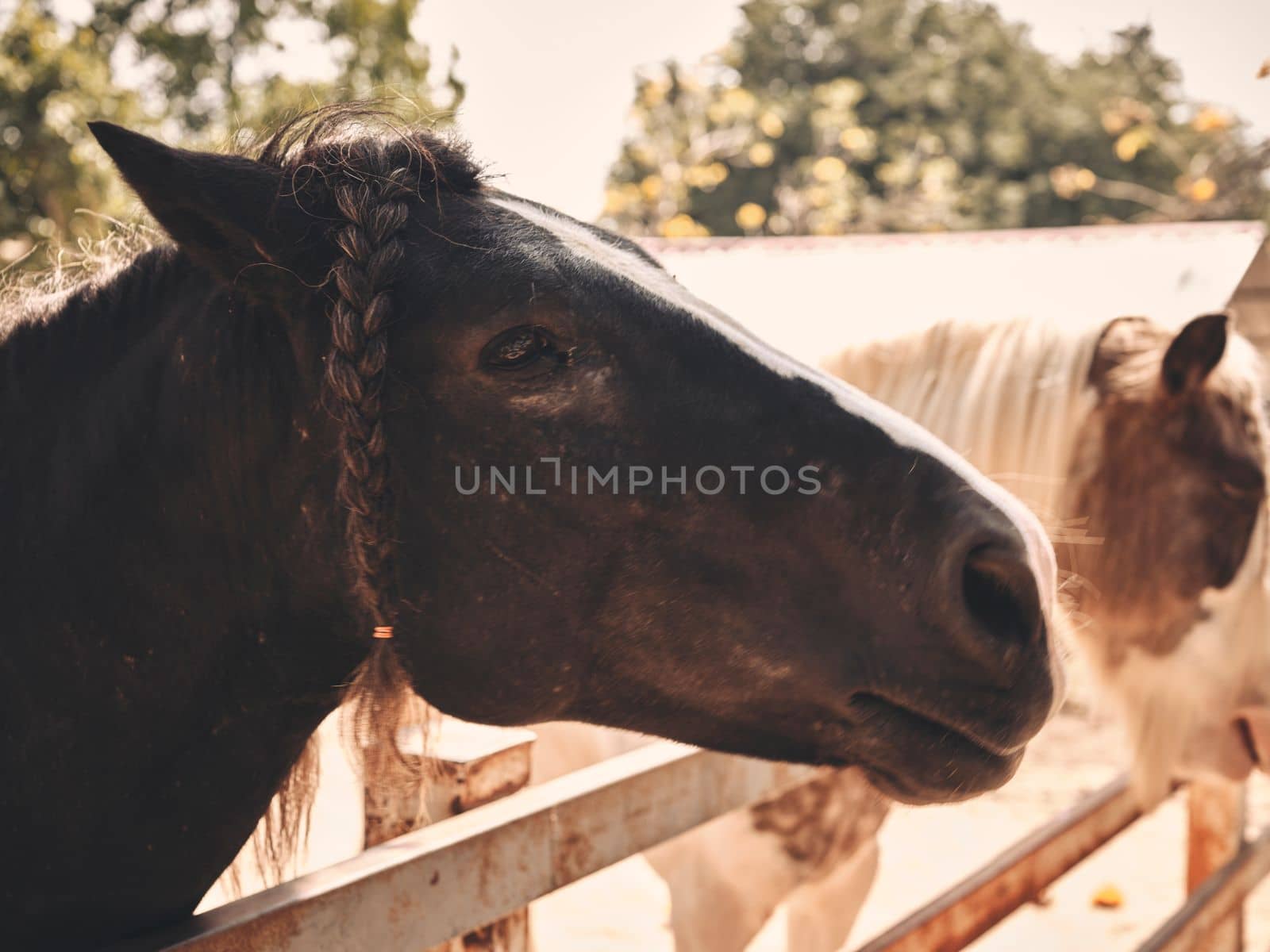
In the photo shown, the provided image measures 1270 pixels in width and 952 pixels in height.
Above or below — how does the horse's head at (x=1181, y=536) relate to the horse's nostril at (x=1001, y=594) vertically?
below

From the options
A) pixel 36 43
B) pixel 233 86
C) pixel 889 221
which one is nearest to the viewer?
pixel 36 43

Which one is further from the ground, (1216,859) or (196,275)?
(196,275)

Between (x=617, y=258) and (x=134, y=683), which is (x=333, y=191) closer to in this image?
(x=617, y=258)

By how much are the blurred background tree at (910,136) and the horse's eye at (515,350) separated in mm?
13595

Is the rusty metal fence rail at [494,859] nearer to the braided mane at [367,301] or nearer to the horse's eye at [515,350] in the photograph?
the braided mane at [367,301]

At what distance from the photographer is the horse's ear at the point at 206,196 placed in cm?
106

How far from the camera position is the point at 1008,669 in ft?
3.54

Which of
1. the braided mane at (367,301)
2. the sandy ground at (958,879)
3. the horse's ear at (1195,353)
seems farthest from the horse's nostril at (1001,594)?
the sandy ground at (958,879)

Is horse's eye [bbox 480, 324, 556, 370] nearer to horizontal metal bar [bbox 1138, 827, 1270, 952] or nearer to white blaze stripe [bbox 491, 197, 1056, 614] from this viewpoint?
white blaze stripe [bbox 491, 197, 1056, 614]

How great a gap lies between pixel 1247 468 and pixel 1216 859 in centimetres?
176

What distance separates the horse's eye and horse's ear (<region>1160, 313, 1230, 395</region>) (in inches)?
78.3

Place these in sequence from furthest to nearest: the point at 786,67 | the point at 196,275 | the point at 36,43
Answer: the point at 786,67, the point at 36,43, the point at 196,275

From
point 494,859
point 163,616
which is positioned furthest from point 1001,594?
point 163,616

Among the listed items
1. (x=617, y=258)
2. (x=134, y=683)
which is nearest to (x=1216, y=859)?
(x=617, y=258)
